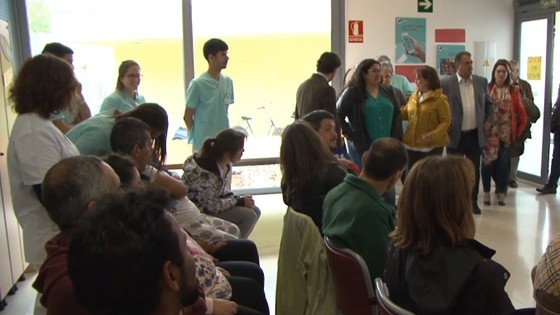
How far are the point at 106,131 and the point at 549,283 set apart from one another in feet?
7.01

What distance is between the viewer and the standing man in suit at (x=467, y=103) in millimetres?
4852

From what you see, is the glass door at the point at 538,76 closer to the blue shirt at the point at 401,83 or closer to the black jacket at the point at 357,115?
the blue shirt at the point at 401,83

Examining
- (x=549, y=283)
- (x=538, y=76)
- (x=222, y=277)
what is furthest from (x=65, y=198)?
(x=538, y=76)

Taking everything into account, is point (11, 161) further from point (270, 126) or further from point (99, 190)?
point (270, 126)

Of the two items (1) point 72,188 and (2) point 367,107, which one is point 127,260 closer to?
(1) point 72,188

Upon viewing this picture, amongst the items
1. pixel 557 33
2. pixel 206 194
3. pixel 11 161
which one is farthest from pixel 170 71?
pixel 557 33

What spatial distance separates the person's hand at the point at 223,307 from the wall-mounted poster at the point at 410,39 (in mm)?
4592

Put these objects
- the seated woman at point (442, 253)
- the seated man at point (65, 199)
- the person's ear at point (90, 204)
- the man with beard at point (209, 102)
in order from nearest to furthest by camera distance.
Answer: the person's ear at point (90, 204) < the seated man at point (65, 199) < the seated woman at point (442, 253) < the man with beard at point (209, 102)

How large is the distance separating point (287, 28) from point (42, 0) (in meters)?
2.54

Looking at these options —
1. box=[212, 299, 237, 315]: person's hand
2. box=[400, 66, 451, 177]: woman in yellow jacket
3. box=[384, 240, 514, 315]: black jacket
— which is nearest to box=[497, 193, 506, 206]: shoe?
box=[400, 66, 451, 177]: woman in yellow jacket

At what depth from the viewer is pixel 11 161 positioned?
7.09 feet

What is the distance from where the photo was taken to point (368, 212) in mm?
2010

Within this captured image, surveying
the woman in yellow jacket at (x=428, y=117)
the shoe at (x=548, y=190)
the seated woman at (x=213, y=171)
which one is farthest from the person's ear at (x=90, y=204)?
the shoe at (x=548, y=190)

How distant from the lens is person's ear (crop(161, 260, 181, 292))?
1006 mm
